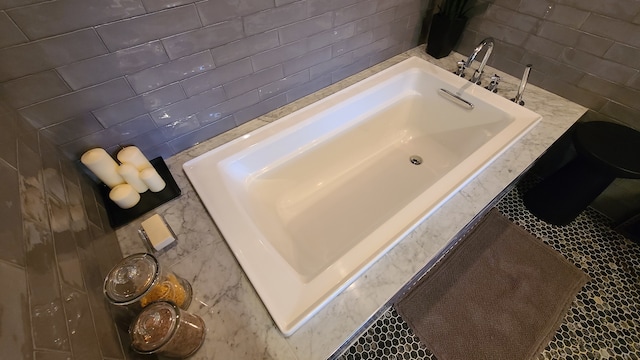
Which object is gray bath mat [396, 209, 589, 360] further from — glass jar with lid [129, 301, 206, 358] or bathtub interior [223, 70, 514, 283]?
glass jar with lid [129, 301, 206, 358]

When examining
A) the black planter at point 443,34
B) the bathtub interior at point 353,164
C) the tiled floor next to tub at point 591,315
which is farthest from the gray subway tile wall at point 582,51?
the bathtub interior at point 353,164

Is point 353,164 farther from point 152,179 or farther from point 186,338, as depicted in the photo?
point 186,338

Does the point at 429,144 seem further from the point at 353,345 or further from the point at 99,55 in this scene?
the point at 99,55

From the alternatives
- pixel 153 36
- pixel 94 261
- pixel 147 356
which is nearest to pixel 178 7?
pixel 153 36

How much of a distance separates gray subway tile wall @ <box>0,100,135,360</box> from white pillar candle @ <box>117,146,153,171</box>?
0.49 ft

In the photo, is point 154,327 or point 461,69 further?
point 461,69

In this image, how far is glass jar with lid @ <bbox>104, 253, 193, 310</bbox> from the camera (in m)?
0.59

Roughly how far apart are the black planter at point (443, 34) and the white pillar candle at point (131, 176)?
169cm

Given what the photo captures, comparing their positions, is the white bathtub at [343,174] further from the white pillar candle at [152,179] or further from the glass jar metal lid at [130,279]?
the glass jar metal lid at [130,279]

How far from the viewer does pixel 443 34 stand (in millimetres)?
1539

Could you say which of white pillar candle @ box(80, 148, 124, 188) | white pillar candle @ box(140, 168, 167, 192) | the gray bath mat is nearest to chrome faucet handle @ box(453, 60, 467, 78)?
the gray bath mat

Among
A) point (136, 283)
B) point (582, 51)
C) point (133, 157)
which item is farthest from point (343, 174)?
point (582, 51)

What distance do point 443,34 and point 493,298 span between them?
56.2 inches

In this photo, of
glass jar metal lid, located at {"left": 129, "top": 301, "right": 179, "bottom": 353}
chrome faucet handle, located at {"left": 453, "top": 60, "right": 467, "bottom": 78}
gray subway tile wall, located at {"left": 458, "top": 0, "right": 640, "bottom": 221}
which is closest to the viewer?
glass jar metal lid, located at {"left": 129, "top": 301, "right": 179, "bottom": 353}
